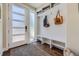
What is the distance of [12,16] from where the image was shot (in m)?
2.23

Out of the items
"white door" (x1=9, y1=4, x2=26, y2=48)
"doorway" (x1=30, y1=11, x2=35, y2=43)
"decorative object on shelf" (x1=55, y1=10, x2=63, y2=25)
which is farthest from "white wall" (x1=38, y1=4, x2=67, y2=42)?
"white door" (x1=9, y1=4, x2=26, y2=48)

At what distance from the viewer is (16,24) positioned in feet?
7.84

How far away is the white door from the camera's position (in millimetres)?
2165

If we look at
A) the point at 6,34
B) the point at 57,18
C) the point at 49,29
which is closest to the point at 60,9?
the point at 57,18

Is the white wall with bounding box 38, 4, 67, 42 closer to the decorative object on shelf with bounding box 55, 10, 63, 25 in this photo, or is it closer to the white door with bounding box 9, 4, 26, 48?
the decorative object on shelf with bounding box 55, 10, 63, 25

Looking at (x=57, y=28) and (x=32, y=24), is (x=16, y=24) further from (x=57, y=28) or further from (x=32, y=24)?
(x=57, y=28)

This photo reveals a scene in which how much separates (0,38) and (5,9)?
661 mm

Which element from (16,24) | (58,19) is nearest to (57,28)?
(58,19)

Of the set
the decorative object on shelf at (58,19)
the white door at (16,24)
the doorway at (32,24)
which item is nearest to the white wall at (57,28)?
the decorative object on shelf at (58,19)

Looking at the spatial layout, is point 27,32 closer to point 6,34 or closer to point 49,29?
point 49,29

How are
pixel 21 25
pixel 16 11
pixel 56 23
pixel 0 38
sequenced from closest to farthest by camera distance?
pixel 0 38 < pixel 56 23 < pixel 16 11 < pixel 21 25

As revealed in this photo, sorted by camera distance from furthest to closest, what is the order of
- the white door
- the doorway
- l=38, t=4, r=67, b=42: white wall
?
the doorway
the white door
l=38, t=4, r=67, b=42: white wall

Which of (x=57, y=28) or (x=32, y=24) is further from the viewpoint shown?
(x=32, y=24)

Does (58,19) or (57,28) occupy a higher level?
(58,19)
